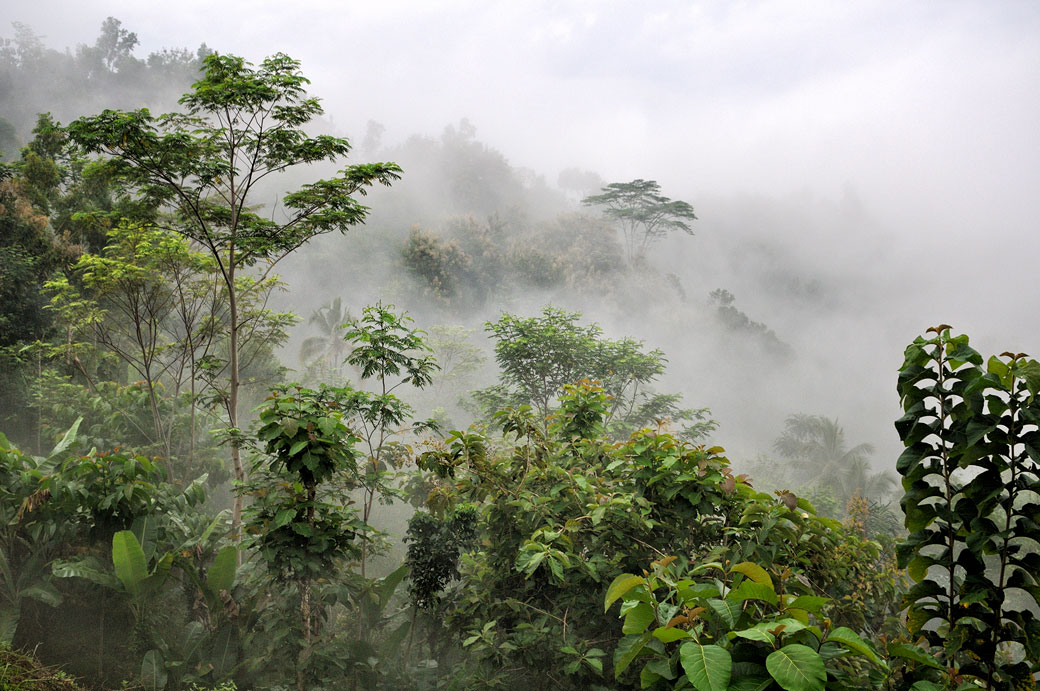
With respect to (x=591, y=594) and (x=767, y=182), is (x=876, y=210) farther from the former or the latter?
(x=591, y=594)

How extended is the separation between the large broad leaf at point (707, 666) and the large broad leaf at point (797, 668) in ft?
0.22

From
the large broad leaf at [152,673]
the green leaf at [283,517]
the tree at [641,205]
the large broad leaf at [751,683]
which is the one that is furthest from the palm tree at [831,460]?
the large broad leaf at [751,683]

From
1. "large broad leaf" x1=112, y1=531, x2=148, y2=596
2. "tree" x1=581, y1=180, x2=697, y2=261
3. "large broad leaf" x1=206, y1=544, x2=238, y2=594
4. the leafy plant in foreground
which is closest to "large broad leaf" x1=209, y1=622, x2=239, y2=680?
"large broad leaf" x1=206, y1=544, x2=238, y2=594

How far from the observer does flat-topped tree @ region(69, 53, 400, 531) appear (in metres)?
3.76

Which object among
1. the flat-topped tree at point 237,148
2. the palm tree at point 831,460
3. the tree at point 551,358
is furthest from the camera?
the palm tree at point 831,460

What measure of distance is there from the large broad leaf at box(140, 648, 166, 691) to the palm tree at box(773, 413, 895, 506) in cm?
1431

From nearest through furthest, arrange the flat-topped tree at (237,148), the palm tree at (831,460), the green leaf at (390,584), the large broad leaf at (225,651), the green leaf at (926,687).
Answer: the green leaf at (926,687)
the large broad leaf at (225,651)
the green leaf at (390,584)
the flat-topped tree at (237,148)
the palm tree at (831,460)

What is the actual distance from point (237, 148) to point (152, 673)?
136 inches

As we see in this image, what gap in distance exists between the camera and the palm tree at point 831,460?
45.2 ft

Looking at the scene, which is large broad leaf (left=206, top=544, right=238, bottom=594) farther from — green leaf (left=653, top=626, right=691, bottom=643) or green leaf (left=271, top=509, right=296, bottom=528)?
green leaf (left=653, top=626, right=691, bottom=643)

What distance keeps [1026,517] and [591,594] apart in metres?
1.47

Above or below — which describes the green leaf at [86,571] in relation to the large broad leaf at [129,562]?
below

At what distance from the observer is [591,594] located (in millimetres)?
2281

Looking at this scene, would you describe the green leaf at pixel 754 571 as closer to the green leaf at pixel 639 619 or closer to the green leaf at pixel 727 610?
the green leaf at pixel 727 610
